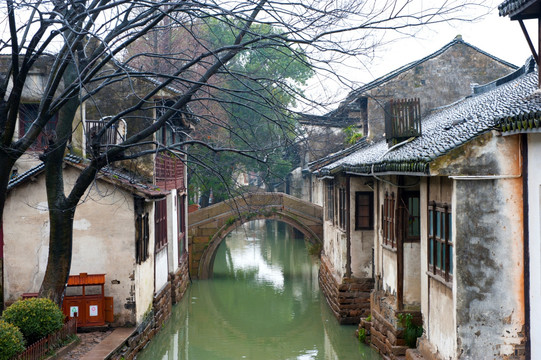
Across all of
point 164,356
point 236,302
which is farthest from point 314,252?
point 164,356

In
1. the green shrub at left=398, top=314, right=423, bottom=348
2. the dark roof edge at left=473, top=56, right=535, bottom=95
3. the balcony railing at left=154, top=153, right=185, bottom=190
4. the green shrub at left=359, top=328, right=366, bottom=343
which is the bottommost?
the green shrub at left=359, top=328, right=366, bottom=343

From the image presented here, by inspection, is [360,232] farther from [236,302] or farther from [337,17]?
[337,17]

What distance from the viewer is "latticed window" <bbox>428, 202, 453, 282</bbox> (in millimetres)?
8867

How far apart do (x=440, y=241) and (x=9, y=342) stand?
6307mm

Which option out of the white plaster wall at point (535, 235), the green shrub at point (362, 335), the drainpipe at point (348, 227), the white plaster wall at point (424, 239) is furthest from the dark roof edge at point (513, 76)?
the green shrub at point (362, 335)

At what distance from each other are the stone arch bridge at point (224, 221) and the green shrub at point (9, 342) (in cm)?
1635

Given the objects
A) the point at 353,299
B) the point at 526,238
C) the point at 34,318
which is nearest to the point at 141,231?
the point at 34,318

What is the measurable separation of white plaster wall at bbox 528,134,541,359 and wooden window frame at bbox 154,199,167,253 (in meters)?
11.1

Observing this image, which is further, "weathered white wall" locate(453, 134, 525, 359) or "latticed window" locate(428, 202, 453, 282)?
"latticed window" locate(428, 202, 453, 282)

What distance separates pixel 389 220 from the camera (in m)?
13.1

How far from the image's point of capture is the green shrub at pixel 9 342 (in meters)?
8.58

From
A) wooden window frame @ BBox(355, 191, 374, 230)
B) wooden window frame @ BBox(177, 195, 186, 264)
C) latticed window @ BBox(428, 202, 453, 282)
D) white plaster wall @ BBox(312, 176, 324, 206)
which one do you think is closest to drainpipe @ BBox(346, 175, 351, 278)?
wooden window frame @ BBox(355, 191, 374, 230)

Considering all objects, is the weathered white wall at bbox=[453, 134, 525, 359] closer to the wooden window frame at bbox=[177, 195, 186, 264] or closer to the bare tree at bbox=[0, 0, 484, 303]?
the bare tree at bbox=[0, 0, 484, 303]

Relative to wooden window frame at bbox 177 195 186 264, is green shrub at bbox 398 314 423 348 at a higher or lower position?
lower
